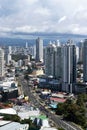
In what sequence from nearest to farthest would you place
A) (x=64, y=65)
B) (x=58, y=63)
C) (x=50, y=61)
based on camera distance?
(x=64, y=65) < (x=58, y=63) < (x=50, y=61)

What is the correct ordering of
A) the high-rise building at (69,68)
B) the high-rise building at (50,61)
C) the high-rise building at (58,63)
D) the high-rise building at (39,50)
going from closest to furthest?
the high-rise building at (69,68) < the high-rise building at (58,63) < the high-rise building at (50,61) < the high-rise building at (39,50)

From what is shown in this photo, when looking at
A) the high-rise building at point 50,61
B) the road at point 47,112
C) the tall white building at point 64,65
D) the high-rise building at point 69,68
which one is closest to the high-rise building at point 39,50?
the high-rise building at point 50,61

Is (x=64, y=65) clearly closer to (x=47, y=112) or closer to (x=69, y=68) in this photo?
(x=69, y=68)

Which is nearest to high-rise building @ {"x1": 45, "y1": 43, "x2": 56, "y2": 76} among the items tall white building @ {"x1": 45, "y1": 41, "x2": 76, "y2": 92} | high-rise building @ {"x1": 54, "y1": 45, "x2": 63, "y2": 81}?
tall white building @ {"x1": 45, "y1": 41, "x2": 76, "y2": 92}

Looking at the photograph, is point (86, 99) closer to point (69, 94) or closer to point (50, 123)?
point (69, 94)

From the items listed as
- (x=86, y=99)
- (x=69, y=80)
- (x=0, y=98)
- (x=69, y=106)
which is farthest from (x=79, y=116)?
(x=69, y=80)

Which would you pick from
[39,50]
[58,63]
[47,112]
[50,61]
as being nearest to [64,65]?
[58,63]

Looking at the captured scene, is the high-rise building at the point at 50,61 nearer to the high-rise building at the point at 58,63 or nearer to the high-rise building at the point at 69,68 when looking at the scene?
the high-rise building at the point at 58,63

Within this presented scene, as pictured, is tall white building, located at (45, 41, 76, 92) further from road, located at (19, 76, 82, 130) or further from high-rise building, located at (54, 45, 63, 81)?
road, located at (19, 76, 82, 130)
